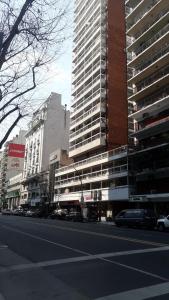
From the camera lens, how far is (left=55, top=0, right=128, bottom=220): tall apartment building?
5953 centimetres

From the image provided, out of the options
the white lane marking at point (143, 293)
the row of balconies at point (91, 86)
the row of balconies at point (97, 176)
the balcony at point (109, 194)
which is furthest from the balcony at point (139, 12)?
the white lane marking at point (143, 293)

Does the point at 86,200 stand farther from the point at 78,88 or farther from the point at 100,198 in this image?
the point at 78,88

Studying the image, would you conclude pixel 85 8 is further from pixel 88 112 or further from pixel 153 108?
pixel 153 108

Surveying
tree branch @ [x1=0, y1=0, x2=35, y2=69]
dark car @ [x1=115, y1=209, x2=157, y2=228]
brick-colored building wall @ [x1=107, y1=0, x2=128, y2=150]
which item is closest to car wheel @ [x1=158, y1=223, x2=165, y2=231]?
dark car @ [x1=115, y1=209, x2=157, y2=228]

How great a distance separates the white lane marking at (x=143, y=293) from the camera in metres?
7.76

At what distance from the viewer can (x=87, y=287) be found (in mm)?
8781

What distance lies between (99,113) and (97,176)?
1132 centimetres

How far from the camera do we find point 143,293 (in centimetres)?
808

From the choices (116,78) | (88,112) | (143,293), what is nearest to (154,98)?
(116,78)

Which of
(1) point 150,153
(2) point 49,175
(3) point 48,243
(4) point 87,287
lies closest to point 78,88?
(2) point 49,175

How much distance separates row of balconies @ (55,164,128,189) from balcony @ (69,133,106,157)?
457 centimetres

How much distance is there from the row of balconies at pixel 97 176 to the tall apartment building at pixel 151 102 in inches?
94.2

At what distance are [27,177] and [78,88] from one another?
36.0m

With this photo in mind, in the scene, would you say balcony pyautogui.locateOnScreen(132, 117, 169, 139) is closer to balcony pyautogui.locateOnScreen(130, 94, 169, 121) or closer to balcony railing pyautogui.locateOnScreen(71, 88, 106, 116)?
balcony pyautogui.locateOnScreen(130, 94, 169, 121)
